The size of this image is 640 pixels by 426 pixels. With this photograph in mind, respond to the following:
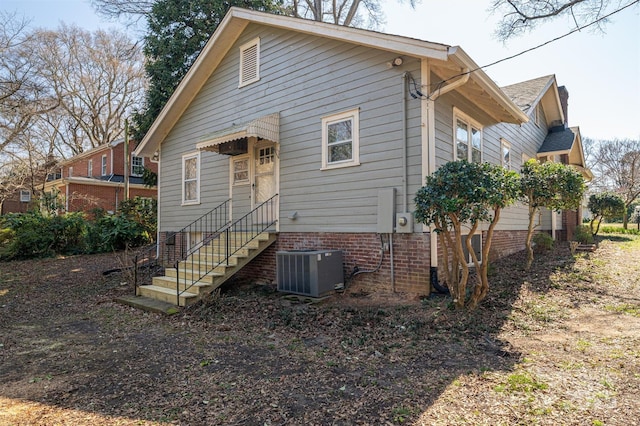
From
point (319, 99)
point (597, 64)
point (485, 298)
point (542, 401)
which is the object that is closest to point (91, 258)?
point (319, 99)

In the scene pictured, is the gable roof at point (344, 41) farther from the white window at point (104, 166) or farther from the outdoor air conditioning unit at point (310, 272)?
the white window at point (104, 166)

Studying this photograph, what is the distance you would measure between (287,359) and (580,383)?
117 inches

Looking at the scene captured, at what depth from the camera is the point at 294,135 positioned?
8.41 metres

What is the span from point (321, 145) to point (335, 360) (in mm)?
4747

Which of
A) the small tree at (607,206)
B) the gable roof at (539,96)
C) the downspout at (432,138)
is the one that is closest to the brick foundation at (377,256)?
the downspout at (432,138)

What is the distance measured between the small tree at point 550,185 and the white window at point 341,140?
12.3 ft

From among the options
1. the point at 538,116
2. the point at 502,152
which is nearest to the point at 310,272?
the point at 502,152

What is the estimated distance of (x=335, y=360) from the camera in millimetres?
4277

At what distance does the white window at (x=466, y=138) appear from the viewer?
307 inches

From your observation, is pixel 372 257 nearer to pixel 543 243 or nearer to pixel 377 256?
pixel 377 256

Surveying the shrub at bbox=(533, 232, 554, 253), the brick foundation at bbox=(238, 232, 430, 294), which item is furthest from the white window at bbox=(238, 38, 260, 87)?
the shrub at bbox=(533, 232, 554, 253)

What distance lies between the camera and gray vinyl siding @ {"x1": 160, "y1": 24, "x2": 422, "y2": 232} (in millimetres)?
6824

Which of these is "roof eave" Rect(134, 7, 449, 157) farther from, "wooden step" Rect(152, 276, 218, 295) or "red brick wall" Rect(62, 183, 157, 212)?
"red brick wall" Rect(62, 183, 157, 212)

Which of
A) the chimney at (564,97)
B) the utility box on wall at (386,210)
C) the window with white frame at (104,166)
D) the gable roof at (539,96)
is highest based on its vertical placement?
the chimney at (564,97)
